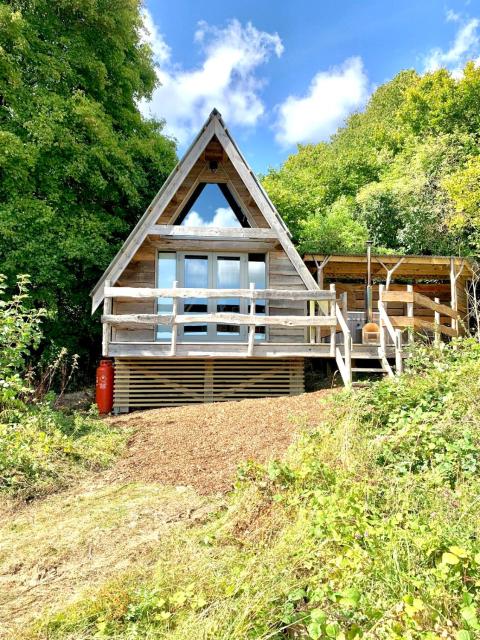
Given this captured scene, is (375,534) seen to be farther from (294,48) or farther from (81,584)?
(294,48)

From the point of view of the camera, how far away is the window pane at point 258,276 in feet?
35.3

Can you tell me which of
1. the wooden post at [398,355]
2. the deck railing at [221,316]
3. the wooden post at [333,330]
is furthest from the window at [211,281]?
the wooden post at [398,355]

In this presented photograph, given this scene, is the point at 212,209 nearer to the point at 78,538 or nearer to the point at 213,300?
the point at 213,300

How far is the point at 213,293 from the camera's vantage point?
9141 mm

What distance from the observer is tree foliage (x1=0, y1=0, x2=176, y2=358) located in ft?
35.7

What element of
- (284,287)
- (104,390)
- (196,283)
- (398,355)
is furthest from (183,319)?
(398,355)

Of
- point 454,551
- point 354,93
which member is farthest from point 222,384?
point 354,93

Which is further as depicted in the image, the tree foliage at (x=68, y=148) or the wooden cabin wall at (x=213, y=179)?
the tree foliage at (x=68, y=148)

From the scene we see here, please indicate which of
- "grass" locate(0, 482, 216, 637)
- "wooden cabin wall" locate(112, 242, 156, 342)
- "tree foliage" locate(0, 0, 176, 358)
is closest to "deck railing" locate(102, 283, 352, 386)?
"wooden cabin wall" locate(112, 242, 156, 342)

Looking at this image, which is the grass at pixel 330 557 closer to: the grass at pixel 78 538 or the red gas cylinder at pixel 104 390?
the grass at pixel 78 538

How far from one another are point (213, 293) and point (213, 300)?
154cm

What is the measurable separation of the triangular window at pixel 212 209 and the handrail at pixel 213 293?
9.05 ft

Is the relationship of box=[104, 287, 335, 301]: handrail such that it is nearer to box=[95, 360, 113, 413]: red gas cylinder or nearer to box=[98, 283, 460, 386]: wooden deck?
box=[98, 283, 460, 386]: wooden deck

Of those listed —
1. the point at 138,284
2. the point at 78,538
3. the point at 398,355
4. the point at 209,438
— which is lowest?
the point at 78,538
